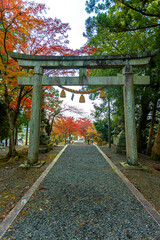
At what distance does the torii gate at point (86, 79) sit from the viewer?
5.20 m

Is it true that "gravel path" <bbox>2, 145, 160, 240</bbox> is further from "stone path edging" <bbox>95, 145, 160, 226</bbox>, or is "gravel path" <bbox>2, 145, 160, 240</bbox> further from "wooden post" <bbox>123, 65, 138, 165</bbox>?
"wooden post" <bbox>123, 65, 138, 165</bbox>

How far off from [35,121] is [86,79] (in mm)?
2781

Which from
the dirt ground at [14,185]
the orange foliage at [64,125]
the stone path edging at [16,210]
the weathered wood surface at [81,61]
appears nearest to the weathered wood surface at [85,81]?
the weathered wood surface at [81,61]

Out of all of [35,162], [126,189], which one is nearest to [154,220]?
[126,189]

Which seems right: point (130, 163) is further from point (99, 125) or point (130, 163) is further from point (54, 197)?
point (99, 125)

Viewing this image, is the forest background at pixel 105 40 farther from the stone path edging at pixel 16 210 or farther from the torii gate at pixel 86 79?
the stone path edging at pixel 16 210

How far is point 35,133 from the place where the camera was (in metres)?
5.20

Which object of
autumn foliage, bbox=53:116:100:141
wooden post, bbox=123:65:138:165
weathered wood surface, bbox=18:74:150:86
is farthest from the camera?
autumn foliage, bbox=53:116:100:141

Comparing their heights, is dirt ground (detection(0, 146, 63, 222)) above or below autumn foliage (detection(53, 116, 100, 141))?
below

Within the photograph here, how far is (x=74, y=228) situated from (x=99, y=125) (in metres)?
18.8

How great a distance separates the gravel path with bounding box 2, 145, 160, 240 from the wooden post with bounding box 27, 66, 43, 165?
6.35 ft

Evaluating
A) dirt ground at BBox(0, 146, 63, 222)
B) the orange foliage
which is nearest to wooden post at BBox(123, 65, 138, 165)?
dirt ground at BBox(0, 146, 63, 222)

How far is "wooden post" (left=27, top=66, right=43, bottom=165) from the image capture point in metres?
5.18

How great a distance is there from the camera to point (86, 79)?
5445 mm
